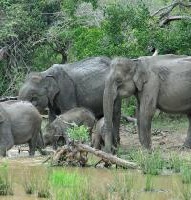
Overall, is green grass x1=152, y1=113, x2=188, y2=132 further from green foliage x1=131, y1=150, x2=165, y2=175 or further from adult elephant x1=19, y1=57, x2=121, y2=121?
green foliage x1=131, y1=150, x2=165, y2=175

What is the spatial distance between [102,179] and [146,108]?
173 inches

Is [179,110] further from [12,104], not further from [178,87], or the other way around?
[12,104]

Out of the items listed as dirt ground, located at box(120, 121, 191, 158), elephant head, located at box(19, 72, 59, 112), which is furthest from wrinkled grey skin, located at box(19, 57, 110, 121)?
dirt ground, located at box(120, 121, 191, 158)

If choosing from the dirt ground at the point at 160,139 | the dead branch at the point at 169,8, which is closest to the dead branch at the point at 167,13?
the dead branch at the point at 169,8

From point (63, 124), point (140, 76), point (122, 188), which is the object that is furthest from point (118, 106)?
point (122, 188)

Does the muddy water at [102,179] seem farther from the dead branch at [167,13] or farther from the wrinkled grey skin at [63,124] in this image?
the dead branch at [167,13]

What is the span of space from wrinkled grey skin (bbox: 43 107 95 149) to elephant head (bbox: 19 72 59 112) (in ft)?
3.81

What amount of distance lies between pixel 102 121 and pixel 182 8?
7.39m

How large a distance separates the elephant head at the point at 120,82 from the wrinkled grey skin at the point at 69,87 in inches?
107

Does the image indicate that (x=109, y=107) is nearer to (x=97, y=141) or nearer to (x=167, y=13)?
(x=97, y=141)

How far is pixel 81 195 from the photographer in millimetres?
7359

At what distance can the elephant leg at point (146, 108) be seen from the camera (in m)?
14.0

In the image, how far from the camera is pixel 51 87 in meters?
16.4

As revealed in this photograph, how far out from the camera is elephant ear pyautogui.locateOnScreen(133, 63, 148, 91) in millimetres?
13867
